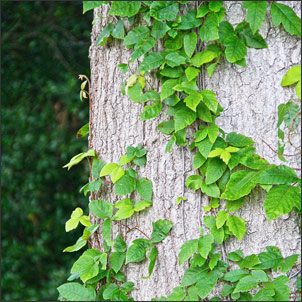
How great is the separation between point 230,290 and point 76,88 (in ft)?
8.08

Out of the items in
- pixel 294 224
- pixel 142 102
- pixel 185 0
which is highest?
pixel 185 0

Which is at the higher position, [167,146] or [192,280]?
[167,146]

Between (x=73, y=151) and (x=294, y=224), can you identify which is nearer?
(x=294, y=224)

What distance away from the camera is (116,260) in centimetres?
137

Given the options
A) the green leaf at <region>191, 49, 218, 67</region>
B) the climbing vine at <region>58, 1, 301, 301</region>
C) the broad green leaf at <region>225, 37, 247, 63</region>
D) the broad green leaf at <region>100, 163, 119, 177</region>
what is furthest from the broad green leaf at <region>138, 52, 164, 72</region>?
the broad green leaf at <region>100, 163, 119, 177</region>

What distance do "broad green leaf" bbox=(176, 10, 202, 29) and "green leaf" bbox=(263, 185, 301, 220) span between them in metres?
0.56

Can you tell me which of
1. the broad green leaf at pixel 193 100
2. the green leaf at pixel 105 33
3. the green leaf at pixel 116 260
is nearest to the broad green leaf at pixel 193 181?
the broad green leaf at pixel 193 100

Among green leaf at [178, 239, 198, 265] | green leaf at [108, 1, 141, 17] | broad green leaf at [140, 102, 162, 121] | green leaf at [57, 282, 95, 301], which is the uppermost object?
green leaf at [108, 1, 141, 17]

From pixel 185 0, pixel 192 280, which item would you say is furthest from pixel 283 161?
pixel 185 0

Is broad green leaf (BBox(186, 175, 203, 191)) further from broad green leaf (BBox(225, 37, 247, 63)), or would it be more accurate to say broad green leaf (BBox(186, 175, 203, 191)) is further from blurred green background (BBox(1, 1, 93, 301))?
blurred green background (BBox(1, 1, 93, 301))

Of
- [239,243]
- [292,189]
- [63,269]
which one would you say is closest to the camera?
[292,189]

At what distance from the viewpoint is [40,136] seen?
345 cm

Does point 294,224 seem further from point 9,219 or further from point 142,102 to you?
point 9,219

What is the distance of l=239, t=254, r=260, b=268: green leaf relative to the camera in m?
1.23
